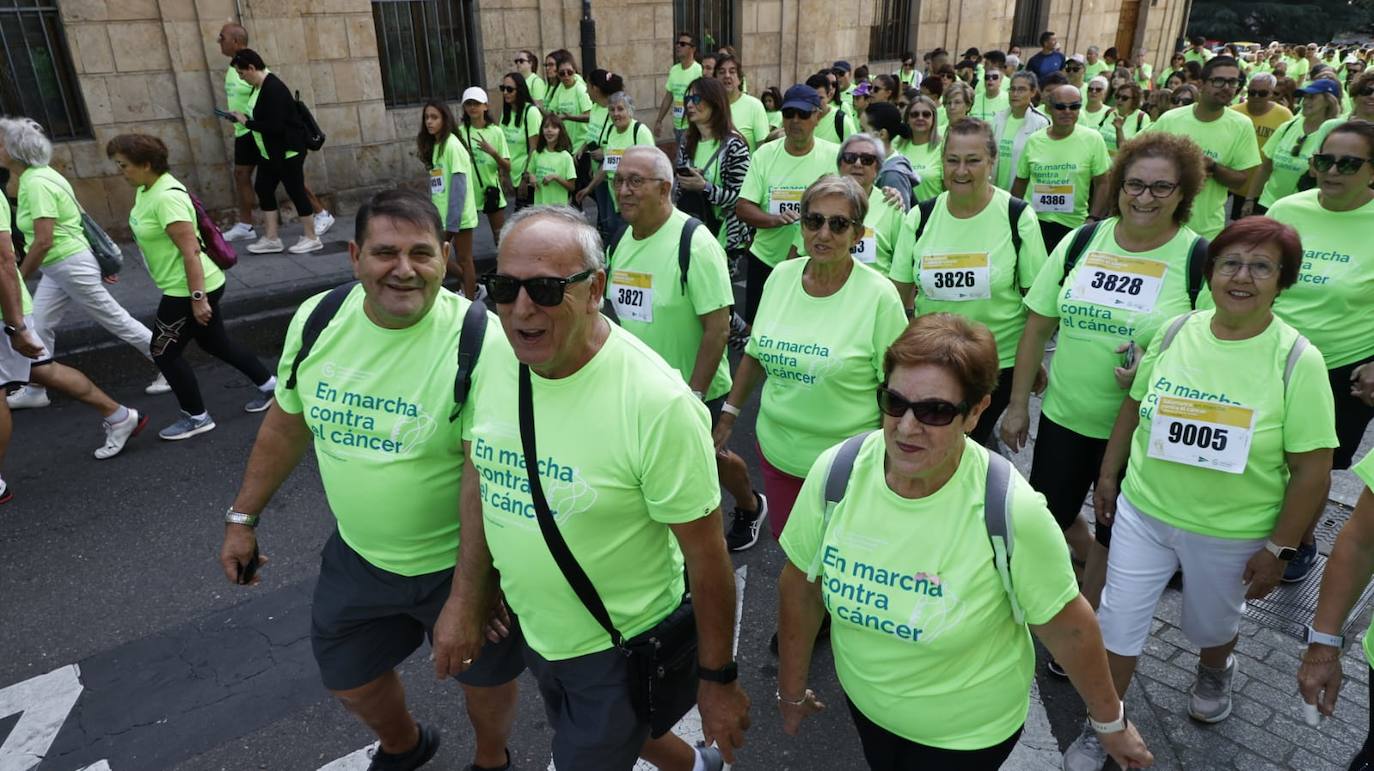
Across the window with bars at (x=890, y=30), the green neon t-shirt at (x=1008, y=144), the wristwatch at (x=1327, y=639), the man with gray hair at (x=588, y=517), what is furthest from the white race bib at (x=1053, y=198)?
the window with bars at (x=890, y=30)

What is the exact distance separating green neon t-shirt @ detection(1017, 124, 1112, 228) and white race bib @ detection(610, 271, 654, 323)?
12.4 feet

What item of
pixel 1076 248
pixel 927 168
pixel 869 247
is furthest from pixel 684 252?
pixel 927 168

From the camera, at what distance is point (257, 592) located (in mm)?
4297

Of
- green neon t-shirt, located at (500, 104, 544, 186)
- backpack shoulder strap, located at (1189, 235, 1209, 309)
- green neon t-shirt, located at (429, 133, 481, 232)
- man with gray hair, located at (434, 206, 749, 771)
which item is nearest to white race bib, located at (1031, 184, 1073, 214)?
backpack shoulder strap, located at (1189, 235, 1209, 309)

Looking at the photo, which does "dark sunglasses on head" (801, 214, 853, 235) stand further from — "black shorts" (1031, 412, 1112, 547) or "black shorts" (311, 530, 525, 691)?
"black shorts" (311, 530, 525, 691)

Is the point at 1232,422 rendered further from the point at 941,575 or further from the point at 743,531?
the point at 743,531

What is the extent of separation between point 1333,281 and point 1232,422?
1586 millimetres

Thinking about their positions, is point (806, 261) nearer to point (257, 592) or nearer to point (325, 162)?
point (257, 592)

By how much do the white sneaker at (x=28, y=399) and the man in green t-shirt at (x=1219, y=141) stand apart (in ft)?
25.5

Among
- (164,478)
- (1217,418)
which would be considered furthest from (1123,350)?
(164,478)

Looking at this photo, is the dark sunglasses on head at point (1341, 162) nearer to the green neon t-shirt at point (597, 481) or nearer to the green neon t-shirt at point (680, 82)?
the green neon t-shirt at point (597, 481)

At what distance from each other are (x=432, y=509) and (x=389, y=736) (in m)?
0.92

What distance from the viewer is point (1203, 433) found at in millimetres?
2818

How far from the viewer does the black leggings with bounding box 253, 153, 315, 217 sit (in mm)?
9477
